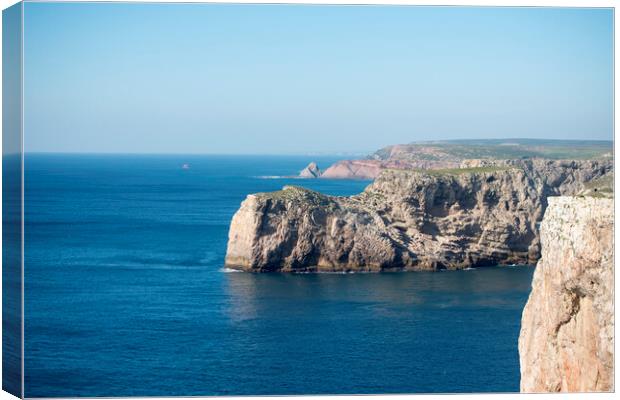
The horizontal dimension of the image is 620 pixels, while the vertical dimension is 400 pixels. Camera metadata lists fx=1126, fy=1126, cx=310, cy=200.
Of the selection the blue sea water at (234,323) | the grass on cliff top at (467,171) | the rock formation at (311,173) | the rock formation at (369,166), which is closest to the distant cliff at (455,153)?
the rock formation at (369,166)

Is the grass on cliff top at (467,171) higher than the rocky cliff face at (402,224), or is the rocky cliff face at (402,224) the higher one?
the grass on cliff top at (467,171)

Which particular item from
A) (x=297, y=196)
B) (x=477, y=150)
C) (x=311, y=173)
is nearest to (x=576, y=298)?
(x=297, y=196)

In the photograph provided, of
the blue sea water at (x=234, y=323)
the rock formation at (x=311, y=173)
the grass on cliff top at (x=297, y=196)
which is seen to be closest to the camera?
the blue sea water at (x=234, y=323)

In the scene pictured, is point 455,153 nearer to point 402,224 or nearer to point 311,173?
point 402,224

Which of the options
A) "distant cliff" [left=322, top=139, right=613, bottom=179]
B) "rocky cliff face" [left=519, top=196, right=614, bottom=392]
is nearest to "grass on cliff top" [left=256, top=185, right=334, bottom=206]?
"distant cliff" [left=322, top=139, right=613, bottom=179]

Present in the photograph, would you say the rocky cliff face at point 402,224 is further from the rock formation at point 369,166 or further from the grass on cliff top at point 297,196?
the rock formation at point 369,166

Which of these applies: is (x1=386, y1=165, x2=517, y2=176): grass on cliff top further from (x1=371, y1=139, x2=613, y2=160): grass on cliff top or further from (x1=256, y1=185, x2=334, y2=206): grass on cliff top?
(x1=256, y1=185, x2=334, y2=206): grass on cliff top
